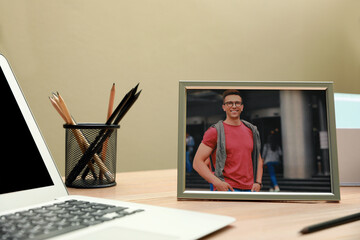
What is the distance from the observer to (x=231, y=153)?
529mm

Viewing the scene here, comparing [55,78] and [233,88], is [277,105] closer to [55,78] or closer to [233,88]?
[233,88]

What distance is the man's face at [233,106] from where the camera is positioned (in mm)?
540

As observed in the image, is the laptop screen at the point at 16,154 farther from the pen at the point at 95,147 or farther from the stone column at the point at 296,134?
the stone column at the point at 296,134

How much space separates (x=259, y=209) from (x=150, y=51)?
1073 mm

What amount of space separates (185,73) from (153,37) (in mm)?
222

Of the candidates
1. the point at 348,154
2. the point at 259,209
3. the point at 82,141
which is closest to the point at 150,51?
the point at 82,141

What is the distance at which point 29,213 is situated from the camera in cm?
37

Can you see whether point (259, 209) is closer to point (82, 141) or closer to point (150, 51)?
point (82, 141)

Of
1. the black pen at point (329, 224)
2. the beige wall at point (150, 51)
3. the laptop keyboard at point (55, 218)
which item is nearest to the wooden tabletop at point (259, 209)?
the black pen at point (329, 224)

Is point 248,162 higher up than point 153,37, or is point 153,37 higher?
point 153,37

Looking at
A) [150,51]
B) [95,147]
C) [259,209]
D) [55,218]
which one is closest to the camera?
[55,218]

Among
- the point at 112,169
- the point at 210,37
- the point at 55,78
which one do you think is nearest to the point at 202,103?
the point at 112,169

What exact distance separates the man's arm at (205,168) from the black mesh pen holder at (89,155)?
204 mm

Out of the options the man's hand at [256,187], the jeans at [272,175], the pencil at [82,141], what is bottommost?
the man's hand at [256,187]
